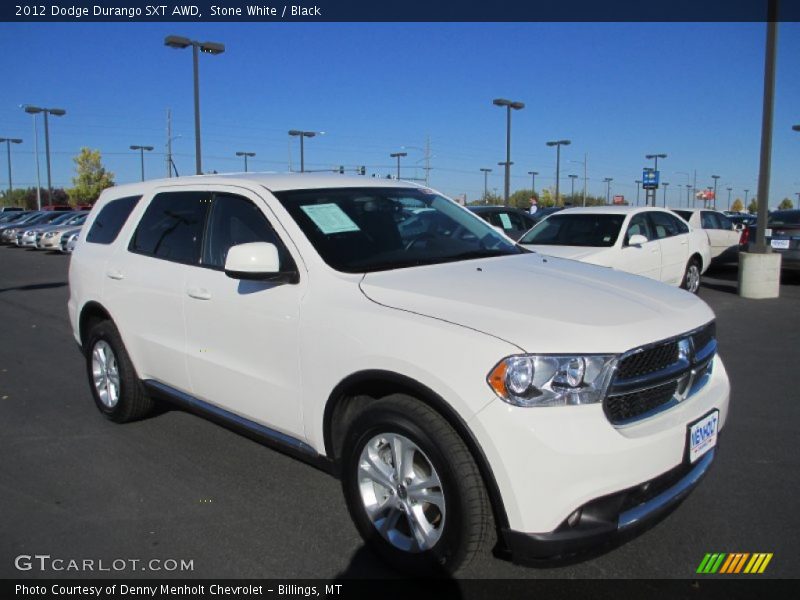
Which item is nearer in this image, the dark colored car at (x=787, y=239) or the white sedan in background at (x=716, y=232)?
the dark colored car at (x=787, y=239)

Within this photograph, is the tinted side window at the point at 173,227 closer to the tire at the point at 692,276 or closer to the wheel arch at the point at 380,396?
the wheel arch at the point at 380,396

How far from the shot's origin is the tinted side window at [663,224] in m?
10.9

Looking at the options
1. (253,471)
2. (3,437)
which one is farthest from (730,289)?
(3,437)

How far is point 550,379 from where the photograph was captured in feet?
8.56

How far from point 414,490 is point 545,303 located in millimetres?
983

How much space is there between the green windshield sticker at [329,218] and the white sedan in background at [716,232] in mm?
A: 13180

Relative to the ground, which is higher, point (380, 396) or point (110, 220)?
point (110, 220)

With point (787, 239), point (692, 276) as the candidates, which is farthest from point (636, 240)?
point (787, 239)

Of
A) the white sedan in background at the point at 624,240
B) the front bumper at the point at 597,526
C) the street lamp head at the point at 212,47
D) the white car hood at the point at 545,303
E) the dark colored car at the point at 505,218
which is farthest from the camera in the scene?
the street lamp head at the point at 212,47

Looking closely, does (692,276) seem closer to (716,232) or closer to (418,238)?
(716,232)

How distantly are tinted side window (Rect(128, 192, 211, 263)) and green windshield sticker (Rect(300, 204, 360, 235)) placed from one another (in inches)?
35.2

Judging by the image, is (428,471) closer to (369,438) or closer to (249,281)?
(369,438)

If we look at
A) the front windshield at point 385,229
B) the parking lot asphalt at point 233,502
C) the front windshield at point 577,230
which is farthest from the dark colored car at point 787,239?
the front windshield at point 385,229

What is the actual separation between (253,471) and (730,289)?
36.6 ft
